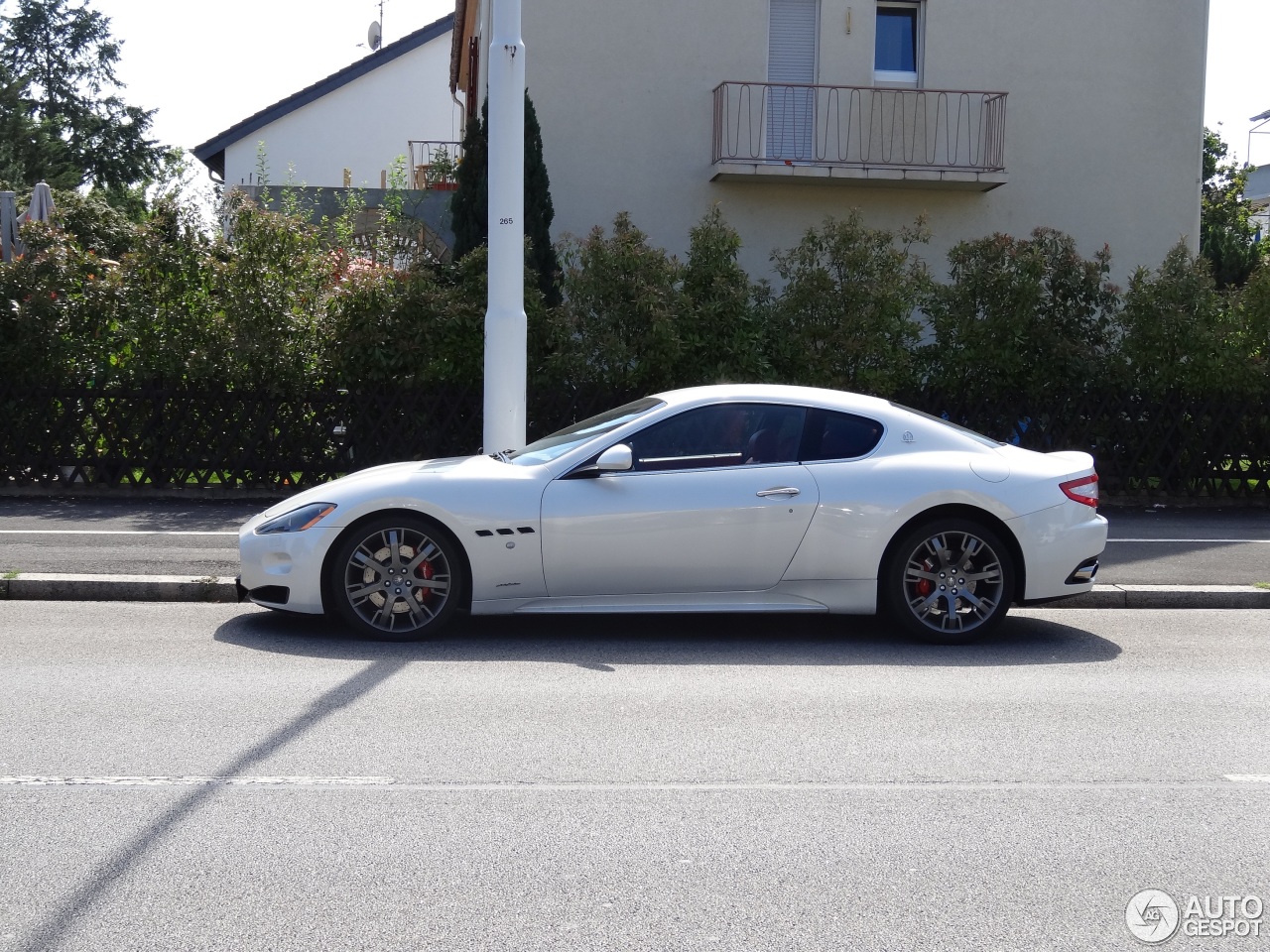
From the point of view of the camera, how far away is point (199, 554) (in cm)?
1009

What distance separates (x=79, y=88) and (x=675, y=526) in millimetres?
56951

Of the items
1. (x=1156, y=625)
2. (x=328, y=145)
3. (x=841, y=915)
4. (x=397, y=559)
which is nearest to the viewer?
(x=841, y=915)

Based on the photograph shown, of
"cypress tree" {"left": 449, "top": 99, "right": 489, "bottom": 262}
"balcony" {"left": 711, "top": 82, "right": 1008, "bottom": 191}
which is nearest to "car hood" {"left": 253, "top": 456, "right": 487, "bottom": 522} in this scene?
"cypress tree" {"left": 449, "top": 99, "right": 489, "bottom": 262}

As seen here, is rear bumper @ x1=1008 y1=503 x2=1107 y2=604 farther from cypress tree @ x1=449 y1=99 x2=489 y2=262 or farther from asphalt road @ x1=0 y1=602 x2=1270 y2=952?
cypress tree @ x1=449 y1=99 x2=489 y2=262

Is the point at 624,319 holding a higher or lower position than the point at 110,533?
higher

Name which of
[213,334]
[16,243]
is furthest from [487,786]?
[16,243]

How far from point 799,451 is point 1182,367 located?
8172 millimetres

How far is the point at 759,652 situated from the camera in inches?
299

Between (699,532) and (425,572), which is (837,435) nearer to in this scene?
(699,532)

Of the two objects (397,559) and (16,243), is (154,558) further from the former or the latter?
(16,243)

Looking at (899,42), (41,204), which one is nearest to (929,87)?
(899,42)

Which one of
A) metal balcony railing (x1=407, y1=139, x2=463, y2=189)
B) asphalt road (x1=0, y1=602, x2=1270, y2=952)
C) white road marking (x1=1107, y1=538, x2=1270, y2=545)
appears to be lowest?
asphalt road (x1=0, y1=602, x2=1270, y2=952)

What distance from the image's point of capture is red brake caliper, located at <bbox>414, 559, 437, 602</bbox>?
297 inches

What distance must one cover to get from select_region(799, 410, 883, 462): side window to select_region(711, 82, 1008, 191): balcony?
10.7 metres
